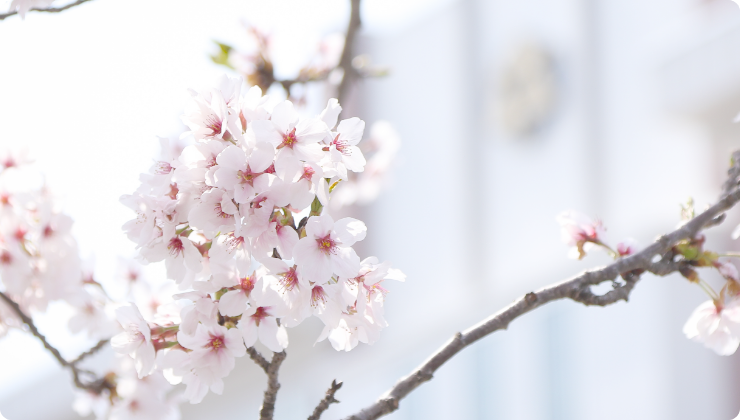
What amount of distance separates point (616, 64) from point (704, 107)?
1760mm

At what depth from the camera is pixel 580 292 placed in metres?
0.60

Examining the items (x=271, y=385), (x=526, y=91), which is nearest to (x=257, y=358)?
(x=271, y=385)

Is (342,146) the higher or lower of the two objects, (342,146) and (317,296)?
the higher

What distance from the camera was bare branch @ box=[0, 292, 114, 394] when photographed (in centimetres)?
76

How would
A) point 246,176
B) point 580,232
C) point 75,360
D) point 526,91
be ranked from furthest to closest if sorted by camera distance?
point 526,91
point 75,360
point 580,232
point 246,176

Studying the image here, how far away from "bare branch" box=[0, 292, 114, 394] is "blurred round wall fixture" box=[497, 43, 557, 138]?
17.7 ft

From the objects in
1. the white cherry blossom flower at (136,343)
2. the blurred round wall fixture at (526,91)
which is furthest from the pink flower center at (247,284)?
the blurred round wall fixture at (526,91)

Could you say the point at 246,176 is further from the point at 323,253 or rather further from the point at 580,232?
the point at 580,232

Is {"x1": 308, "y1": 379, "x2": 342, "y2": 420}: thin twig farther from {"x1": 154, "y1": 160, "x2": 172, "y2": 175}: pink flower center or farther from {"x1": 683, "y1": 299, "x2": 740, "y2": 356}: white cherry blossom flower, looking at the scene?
{"x1": 683, "y1": 299, "x2": 740, "y2": 356}: white cherry blossom flower

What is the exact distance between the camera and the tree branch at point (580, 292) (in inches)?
22.2

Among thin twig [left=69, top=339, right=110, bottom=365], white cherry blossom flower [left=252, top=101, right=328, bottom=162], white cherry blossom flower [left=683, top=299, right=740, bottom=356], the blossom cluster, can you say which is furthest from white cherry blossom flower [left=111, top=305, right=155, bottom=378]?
white cherry blossom flower [left=683, top=299, right=740, bottom=356]

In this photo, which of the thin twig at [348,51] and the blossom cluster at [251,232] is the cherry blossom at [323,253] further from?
the thin twig at [348,51]

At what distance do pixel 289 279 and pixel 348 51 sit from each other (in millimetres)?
678

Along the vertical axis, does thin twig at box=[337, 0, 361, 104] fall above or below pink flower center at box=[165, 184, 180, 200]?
above
